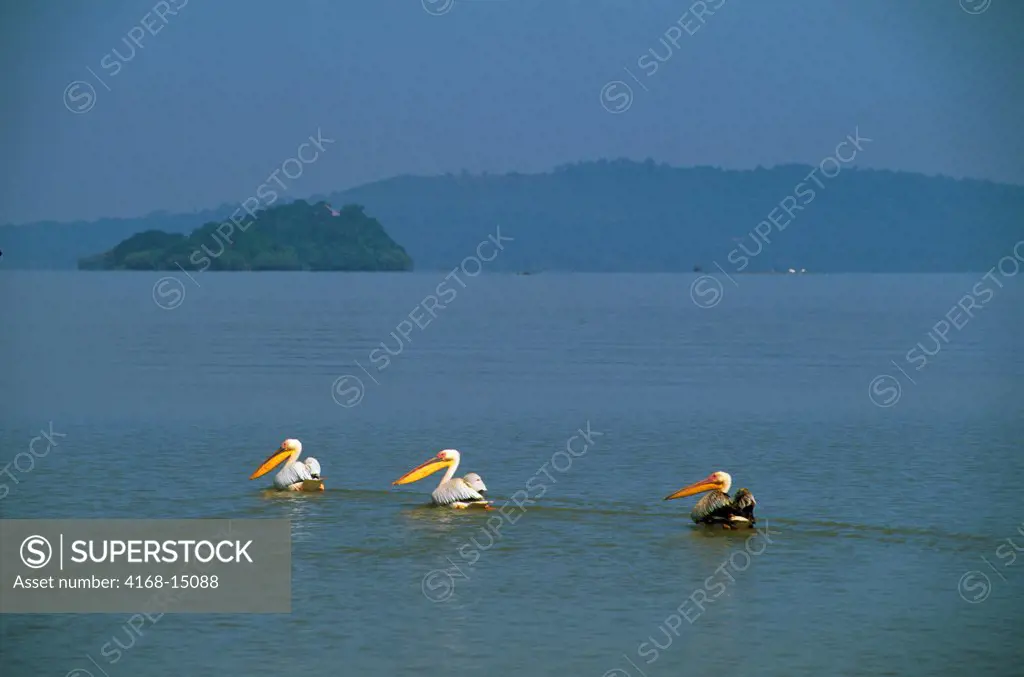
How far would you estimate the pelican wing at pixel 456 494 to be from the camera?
787 inches

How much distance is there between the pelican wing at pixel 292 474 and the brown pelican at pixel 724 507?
5192 millimetres

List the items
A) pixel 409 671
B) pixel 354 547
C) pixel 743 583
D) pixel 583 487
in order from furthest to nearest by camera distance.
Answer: pixel 583 487 < pixel 354 547 < pixel 743 583 < pixel 409 671

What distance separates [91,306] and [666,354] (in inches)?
1882

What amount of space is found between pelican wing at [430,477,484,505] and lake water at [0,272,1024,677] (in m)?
0.39

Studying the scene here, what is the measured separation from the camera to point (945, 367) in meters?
43.6

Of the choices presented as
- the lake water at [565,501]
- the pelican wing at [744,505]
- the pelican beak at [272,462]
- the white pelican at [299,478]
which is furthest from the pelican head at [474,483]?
the pelican wing at [744,505]

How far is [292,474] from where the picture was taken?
21.1 metres

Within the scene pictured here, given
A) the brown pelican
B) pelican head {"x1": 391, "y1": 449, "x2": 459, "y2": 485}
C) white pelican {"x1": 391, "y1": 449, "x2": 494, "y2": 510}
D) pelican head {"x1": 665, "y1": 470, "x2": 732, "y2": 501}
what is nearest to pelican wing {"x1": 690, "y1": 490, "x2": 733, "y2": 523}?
the brown pelican

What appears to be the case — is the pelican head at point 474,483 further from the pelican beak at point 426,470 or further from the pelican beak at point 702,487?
the pelican beak at point 702,487

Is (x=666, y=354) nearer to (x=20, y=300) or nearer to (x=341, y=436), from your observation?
(x=341, y=436)

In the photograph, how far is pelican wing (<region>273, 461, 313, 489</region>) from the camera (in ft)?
69.1

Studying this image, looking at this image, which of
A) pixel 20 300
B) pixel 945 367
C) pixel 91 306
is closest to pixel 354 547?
pixel 945 367

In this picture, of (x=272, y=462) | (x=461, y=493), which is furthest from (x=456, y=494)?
(x=272, y=462)

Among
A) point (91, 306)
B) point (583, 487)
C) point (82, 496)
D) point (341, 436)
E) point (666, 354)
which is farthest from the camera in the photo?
point (91, 306)
